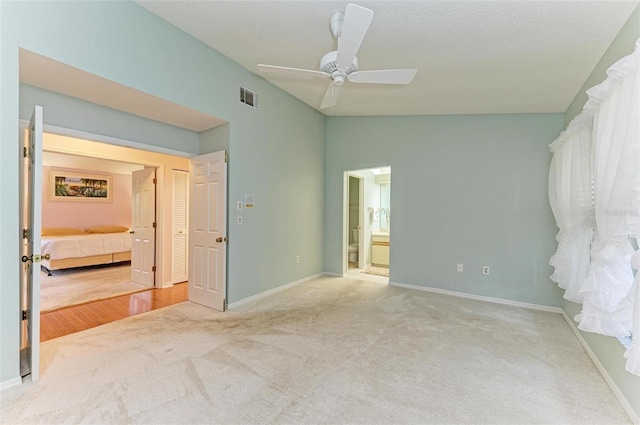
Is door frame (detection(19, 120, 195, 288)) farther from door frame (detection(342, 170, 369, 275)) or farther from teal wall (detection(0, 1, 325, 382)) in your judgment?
door frame (detection(342, 170, 369, 275))

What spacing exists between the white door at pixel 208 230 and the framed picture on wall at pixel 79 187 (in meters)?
5.22

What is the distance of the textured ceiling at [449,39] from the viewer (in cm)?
212

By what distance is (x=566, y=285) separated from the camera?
9.27ft

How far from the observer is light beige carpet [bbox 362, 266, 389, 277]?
222 inches

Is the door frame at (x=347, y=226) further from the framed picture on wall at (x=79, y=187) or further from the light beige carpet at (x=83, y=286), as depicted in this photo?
the framed picture on wall at (x=79, y=187)

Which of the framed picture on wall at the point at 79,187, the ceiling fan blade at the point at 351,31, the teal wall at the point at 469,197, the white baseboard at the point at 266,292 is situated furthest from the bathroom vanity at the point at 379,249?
the framed picture on wall at the point at 79,187

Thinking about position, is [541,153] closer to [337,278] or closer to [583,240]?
[583,240]

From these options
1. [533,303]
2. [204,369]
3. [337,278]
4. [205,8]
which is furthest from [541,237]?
[205,8]

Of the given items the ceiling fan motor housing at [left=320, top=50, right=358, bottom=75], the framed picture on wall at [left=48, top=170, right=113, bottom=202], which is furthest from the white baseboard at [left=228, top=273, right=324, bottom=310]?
the framed picture on wall at [left=48, top=170, right=113, bottom=202]

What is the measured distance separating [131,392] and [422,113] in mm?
4720

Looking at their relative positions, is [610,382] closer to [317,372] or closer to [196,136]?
[317,372]

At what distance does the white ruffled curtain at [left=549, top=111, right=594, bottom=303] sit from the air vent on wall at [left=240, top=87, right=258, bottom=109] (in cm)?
348

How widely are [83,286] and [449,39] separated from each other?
602cm

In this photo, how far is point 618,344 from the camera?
201cm
